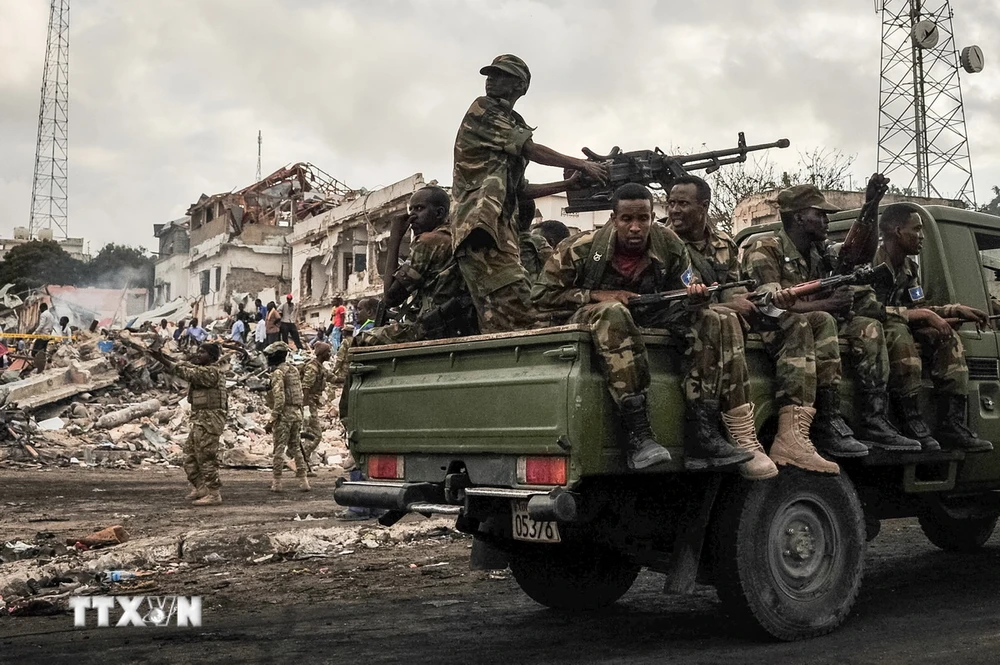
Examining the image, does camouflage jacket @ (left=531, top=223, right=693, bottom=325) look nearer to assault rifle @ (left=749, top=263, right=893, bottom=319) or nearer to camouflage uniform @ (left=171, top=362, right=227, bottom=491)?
assault rifle @ (left=749, top=263, right=893, bottom=319)

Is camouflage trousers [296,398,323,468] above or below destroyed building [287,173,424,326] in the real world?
below

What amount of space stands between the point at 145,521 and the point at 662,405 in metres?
6.87

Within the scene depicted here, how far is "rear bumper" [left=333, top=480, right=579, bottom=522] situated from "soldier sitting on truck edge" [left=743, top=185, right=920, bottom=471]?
48.4 inches

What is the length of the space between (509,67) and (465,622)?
3.09 meters

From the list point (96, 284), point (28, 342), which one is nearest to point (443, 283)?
point (28, 342)

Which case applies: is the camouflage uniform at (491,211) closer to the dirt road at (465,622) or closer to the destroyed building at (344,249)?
the dirt road at (465,622)

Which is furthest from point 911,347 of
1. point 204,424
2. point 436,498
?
point 204,424

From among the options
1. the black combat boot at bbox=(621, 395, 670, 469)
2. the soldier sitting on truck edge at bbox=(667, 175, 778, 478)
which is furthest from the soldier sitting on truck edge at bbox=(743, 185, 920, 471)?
the black combat boot at bbox=(621, 395, 670, 469)

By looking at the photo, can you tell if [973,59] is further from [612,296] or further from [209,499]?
[612,296]

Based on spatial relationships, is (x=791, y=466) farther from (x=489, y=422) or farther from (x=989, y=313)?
(x=989, y=313)

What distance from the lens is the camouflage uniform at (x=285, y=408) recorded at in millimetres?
12961

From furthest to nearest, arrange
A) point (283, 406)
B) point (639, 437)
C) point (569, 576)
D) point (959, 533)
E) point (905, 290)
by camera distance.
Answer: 1. point (283, 406)
2. point (959, 533)
3. point (905, 290)
4. point (569, 576)
5. point (639, 437)

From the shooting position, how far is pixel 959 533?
7.58 metres

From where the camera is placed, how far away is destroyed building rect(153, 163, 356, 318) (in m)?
44.8
